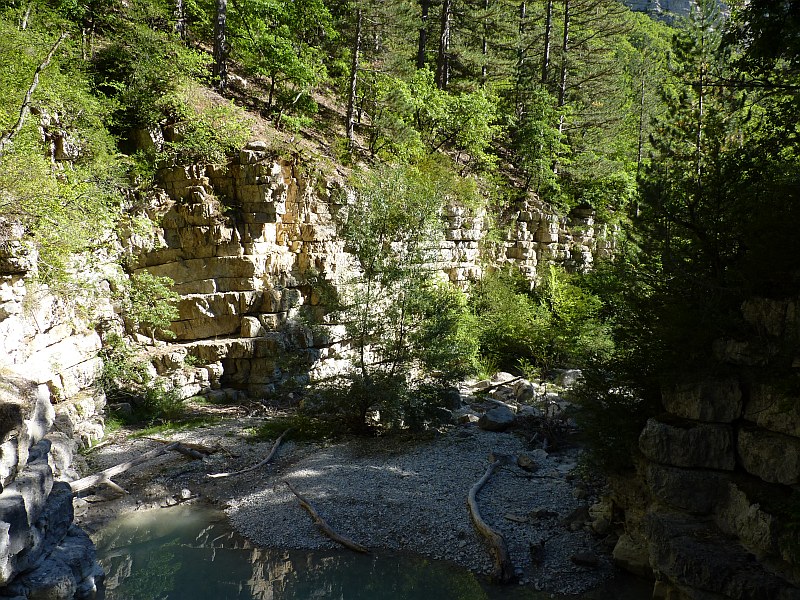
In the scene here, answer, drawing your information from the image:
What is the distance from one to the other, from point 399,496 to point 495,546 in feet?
8.23

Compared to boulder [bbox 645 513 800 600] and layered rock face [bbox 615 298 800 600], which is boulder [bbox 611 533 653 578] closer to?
layered rock face [bbox 615 298 800 600]

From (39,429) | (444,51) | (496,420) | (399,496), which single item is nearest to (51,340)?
(39,429)

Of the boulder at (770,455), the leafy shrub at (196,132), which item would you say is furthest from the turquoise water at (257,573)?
the leafy shrub at (196,132)

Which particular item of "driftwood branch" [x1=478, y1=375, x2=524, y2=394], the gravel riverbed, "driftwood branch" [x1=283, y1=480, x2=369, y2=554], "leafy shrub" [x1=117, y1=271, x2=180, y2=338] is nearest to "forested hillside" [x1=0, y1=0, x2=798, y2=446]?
"leafy shrub" [x1=117, y1=271, x2=180, y2=338]

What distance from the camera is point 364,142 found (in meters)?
23.5

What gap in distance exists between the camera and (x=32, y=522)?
7.09 m

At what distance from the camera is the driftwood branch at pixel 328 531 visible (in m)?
9.08

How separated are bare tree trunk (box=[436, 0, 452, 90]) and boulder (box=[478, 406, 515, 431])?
19.3 meters

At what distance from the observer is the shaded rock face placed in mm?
6574

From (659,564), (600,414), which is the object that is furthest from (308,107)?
(659,564)

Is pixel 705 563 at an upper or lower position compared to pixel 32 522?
upper

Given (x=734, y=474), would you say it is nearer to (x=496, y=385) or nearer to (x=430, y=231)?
(x=430, y=231)

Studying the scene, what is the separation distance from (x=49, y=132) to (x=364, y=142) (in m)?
12.0

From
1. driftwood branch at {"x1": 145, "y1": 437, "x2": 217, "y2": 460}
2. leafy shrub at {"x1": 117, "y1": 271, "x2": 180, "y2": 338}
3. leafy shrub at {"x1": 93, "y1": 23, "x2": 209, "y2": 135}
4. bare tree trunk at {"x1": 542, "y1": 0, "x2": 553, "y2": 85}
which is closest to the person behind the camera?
driftwood branch at {"x1": 145, "y1": 437, "x2": 217, "y2": 460}
